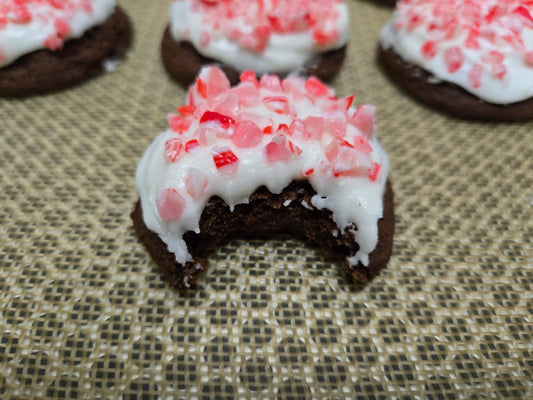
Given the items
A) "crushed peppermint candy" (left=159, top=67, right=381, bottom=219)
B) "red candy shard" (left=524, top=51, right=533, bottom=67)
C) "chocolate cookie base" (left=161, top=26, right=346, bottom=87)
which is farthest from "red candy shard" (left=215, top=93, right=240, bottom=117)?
"red candy shard" (left=524, top=51, right=533, bottom=67)

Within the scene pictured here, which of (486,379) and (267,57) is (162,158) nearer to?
(267,57)

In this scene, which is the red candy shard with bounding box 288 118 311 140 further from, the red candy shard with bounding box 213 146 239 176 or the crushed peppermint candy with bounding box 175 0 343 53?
the crushed peppermint candy with bounding box 175 0 343 53

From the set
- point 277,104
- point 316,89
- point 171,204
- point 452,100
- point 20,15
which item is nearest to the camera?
point 171,204

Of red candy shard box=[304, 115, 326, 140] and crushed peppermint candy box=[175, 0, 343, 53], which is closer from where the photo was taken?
red candy shard box=[304, 115, 326, 140]

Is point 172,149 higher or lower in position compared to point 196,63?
higher

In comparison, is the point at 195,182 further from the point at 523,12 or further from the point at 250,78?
the point at 523,12

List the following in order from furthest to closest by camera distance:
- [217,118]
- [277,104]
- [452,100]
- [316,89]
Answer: [452,100]
[316,89]
[277,104]
[217,118]

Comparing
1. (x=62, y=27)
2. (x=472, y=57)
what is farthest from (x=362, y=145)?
(x=62, y=27)

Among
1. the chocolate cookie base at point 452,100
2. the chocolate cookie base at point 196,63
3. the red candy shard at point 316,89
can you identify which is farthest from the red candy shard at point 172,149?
the chocolate cookie base at point 452,100
